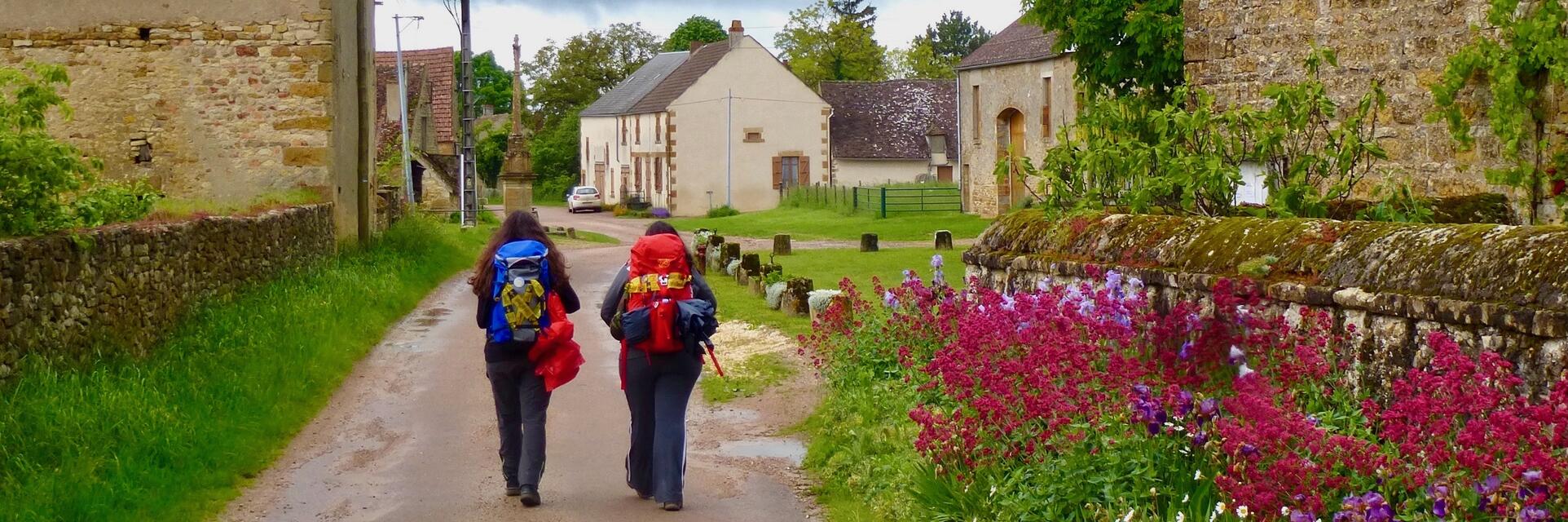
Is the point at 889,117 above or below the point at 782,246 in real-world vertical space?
above

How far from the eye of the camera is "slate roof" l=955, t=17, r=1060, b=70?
40.8 m

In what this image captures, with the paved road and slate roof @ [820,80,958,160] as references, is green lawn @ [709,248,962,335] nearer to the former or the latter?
the paved road

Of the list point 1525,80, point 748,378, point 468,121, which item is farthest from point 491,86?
point 1525,80

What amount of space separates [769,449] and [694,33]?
81624 millimetres

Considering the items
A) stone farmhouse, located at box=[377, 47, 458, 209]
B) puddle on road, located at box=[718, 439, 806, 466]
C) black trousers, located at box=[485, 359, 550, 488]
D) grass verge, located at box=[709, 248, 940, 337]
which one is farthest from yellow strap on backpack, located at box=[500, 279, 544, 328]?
stone farmhouse, located at box=[377, 47, 458, 209]

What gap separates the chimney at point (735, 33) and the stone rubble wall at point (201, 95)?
119 ft

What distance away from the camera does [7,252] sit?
8.56 meters

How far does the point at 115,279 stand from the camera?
10.6 m

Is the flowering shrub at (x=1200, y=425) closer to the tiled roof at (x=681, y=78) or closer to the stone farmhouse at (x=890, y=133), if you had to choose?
the tiled roof at (x=681, y=78)

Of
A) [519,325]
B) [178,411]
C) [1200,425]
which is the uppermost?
[519,325]

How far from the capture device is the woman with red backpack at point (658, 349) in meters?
7.77

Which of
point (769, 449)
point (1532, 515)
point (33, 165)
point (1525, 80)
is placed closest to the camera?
point (1532, 515)

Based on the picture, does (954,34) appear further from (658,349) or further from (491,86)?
(658,349)

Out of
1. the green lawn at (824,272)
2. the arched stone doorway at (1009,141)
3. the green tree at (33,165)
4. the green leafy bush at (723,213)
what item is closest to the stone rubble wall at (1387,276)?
the green tree at (33,165)
